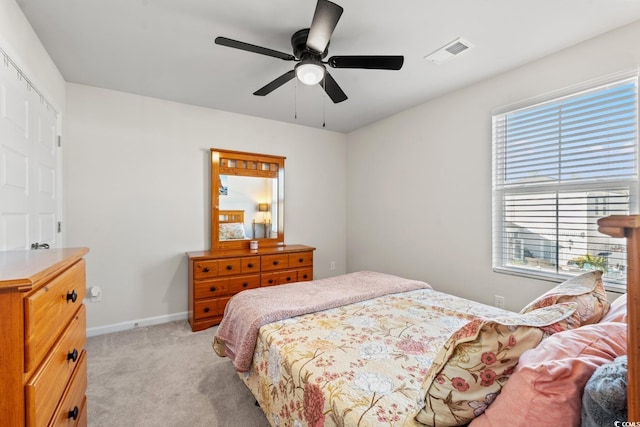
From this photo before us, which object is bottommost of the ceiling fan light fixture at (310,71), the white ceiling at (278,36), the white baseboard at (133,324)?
the white baseboard at (133,324)

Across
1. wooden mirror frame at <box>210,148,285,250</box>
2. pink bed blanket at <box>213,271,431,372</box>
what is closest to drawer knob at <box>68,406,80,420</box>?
pink bed blanket at <box>213,271,431,372</box>

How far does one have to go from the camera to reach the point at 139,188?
10.5 feet

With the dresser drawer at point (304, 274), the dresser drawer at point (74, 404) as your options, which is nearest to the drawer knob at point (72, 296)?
the dresser drawer at point (74, 404)

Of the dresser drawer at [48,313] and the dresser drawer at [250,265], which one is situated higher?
the dresser drawer at [48,313]

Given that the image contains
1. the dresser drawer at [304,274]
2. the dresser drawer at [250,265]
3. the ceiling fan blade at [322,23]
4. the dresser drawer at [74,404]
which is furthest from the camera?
the dresser drawer at [304,274]

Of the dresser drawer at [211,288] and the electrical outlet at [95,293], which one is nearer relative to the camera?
the electrical outlet at [95,293]

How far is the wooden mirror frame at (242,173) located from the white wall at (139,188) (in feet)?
0.39

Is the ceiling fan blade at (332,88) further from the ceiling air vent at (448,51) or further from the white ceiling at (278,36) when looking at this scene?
the ceiling air vent at (448,51)

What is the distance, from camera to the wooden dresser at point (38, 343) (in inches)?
26.2

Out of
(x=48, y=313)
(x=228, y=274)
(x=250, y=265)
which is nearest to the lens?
(x=48, y=313)

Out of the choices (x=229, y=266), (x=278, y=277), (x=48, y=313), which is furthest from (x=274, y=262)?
(x=48, y=313)

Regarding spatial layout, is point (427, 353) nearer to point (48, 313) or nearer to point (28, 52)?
point (48, 313)

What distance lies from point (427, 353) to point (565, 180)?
2024 mm

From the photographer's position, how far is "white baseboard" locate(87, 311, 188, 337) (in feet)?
9.70
